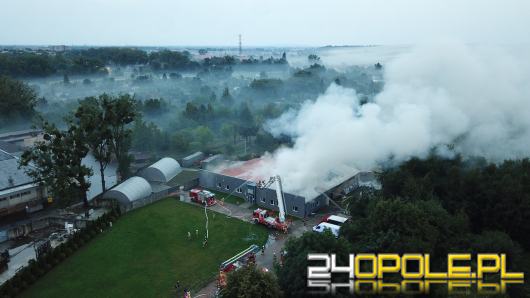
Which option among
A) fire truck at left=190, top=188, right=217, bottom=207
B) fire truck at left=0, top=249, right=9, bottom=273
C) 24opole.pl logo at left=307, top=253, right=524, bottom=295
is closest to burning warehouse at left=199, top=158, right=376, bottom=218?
fire truck at left=190, top=188, right=217, bottom=207

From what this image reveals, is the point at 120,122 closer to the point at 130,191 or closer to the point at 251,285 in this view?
the point at 130,191

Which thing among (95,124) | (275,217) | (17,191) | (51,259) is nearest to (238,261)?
(275,217)

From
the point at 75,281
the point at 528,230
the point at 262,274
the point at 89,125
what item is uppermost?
the point at 89,125

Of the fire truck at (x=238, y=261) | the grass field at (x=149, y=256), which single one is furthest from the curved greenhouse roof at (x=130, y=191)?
the fire truck at (x=238, y=261)

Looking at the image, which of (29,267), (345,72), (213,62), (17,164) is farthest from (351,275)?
(213,62)

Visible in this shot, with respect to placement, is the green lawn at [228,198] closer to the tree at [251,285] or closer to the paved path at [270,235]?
the paved path at [270,235]

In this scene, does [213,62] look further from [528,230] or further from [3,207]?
[528,230]

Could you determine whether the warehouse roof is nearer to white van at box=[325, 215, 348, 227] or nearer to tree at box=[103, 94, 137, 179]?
tree at box=[103, 94, 137, 179]

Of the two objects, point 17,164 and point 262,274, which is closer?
point 262,274
